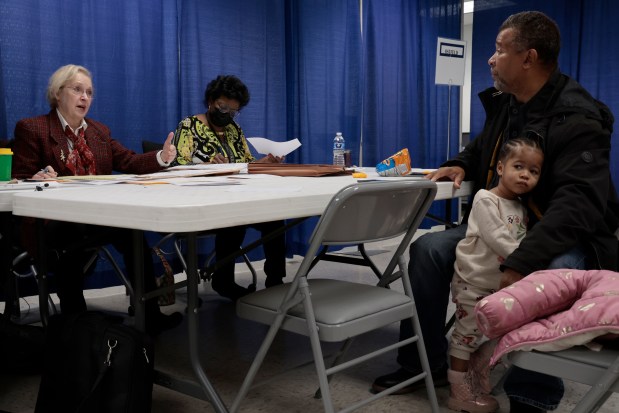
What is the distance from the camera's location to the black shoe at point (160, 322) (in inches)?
97.0

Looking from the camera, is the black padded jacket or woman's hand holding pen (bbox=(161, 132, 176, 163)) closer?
the black padded jacket

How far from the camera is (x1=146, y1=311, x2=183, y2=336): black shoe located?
8.09 ft

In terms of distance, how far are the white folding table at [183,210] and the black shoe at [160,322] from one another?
104cm

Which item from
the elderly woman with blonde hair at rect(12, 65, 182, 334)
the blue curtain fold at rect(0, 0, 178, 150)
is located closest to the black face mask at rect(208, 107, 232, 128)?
the blue curtain fold at rect(0, 0, 178, 150)

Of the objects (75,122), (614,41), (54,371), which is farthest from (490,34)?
(54,371)

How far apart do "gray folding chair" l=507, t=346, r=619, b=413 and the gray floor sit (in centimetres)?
70

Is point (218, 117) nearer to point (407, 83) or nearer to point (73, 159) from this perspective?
point (73, 159)

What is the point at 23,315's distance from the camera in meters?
2.79

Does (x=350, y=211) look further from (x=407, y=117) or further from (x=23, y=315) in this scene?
(x=407, y=117)

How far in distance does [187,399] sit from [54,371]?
519mm

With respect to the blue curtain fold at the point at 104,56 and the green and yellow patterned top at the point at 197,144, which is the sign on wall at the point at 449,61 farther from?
the blue curtain fold at the point at 104,56

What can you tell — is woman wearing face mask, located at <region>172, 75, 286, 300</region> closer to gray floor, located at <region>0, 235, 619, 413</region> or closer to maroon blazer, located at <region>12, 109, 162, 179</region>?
gray floor, located at <region>0, 235, 619, 413</region>

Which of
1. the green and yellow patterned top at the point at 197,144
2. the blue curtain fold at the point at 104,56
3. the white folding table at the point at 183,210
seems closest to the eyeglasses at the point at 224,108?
the green and yellow patterned top at the point at 197,144

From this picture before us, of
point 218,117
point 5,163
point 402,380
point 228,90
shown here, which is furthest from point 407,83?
point 5,163
